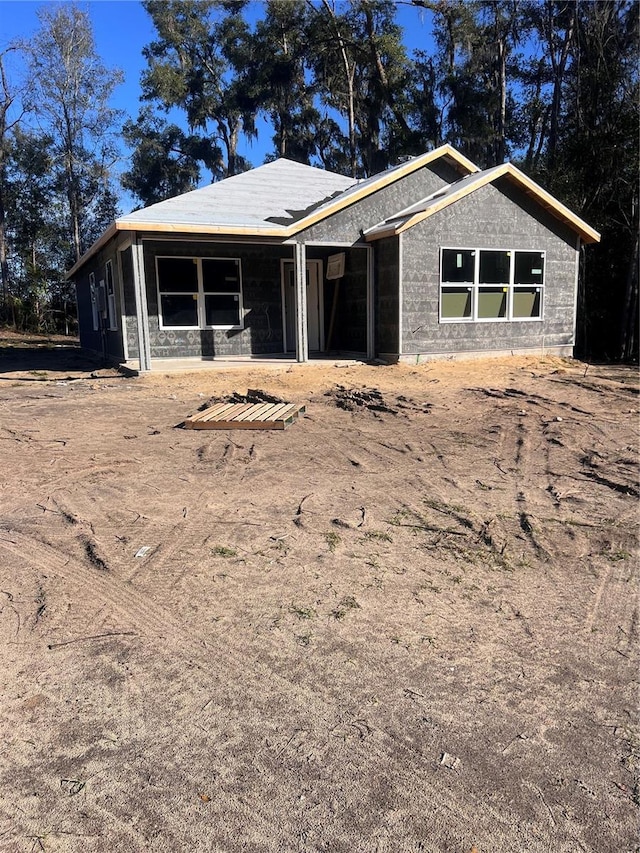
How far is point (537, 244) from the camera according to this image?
1536 cm

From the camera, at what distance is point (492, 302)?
15.2 m

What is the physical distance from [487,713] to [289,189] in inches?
646

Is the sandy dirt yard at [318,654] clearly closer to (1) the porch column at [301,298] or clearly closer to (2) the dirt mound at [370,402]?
(2) the dirt mound at [370,402]

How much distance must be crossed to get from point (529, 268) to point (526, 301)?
2.66 ft

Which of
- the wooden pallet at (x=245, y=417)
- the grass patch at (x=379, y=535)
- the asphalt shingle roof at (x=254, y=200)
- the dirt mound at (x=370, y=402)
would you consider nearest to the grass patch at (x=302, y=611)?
the grass patch at (x=379, y=535)

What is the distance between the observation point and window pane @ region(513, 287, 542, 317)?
50.6ft

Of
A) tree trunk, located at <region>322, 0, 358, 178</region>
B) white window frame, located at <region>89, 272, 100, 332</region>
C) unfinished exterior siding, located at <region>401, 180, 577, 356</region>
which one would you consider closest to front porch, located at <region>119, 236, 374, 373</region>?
unfinished exterior siding, located at <region>401, 180, 577, 356</region>

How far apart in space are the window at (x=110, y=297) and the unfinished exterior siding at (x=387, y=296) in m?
6.68

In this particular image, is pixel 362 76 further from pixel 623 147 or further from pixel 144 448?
pixel 144 448

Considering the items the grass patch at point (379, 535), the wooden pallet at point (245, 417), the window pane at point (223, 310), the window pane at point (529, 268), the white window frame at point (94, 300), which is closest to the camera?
the grass patch at point (379, 535)

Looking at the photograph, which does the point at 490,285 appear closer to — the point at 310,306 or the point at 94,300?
the point at 310,306

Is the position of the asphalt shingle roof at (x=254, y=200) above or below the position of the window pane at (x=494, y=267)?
above

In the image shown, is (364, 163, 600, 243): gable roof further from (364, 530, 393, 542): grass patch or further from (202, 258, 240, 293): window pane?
(364, 530, 393, 542): grass patch

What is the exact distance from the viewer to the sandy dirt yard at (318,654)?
212 centimetres
